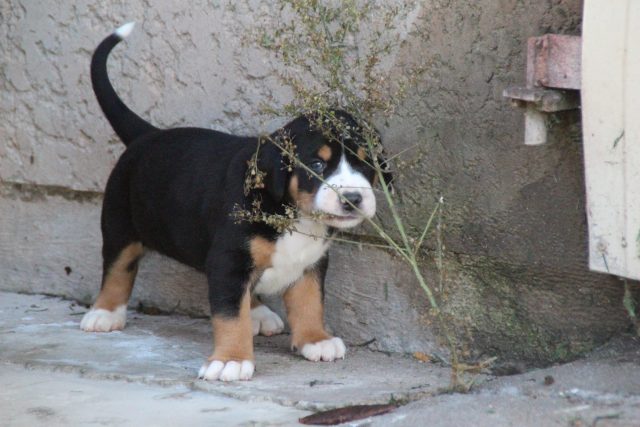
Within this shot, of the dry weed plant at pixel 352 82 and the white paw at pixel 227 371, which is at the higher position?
the dry weed plant at pixel 352 82

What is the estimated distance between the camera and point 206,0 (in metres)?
4.68

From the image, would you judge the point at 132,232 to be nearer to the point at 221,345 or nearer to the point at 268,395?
the point at 221,345

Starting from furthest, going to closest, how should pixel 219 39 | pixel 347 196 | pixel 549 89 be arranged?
pixel 219 39, pixel 347 196, pixel 549 89

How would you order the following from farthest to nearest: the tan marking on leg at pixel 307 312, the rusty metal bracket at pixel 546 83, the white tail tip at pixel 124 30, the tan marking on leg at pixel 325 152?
the white tail tip at pixel 124 30 → the tan marking on leg at pixel 307 312 → the tan marking on leg at pixel 325 152 → the rusty metal bracket at pixel 546 83

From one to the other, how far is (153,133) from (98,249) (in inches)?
33.6

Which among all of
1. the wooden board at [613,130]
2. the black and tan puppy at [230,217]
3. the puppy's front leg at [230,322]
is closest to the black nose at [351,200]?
the black and tan puppy at [230,217]

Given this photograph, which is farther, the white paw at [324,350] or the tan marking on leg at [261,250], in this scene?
the white paw at [324,350]

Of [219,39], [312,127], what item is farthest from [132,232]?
[312,127]

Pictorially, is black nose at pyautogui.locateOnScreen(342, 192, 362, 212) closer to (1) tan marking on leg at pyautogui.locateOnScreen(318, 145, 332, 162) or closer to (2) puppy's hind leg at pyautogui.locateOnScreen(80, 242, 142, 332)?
(1) tan marking on leg at pyautogui.locateOnScreen(318, 145, 332, 162)

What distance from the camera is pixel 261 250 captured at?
399 centimetres

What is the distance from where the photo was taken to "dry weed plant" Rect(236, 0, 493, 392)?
3705 mm

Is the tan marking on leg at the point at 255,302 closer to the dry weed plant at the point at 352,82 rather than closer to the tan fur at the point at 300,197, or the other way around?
the dry weed plant at the point at 352,82

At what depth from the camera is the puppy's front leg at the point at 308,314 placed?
4276mm

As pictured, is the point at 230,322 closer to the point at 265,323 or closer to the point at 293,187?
the point at 293,187
